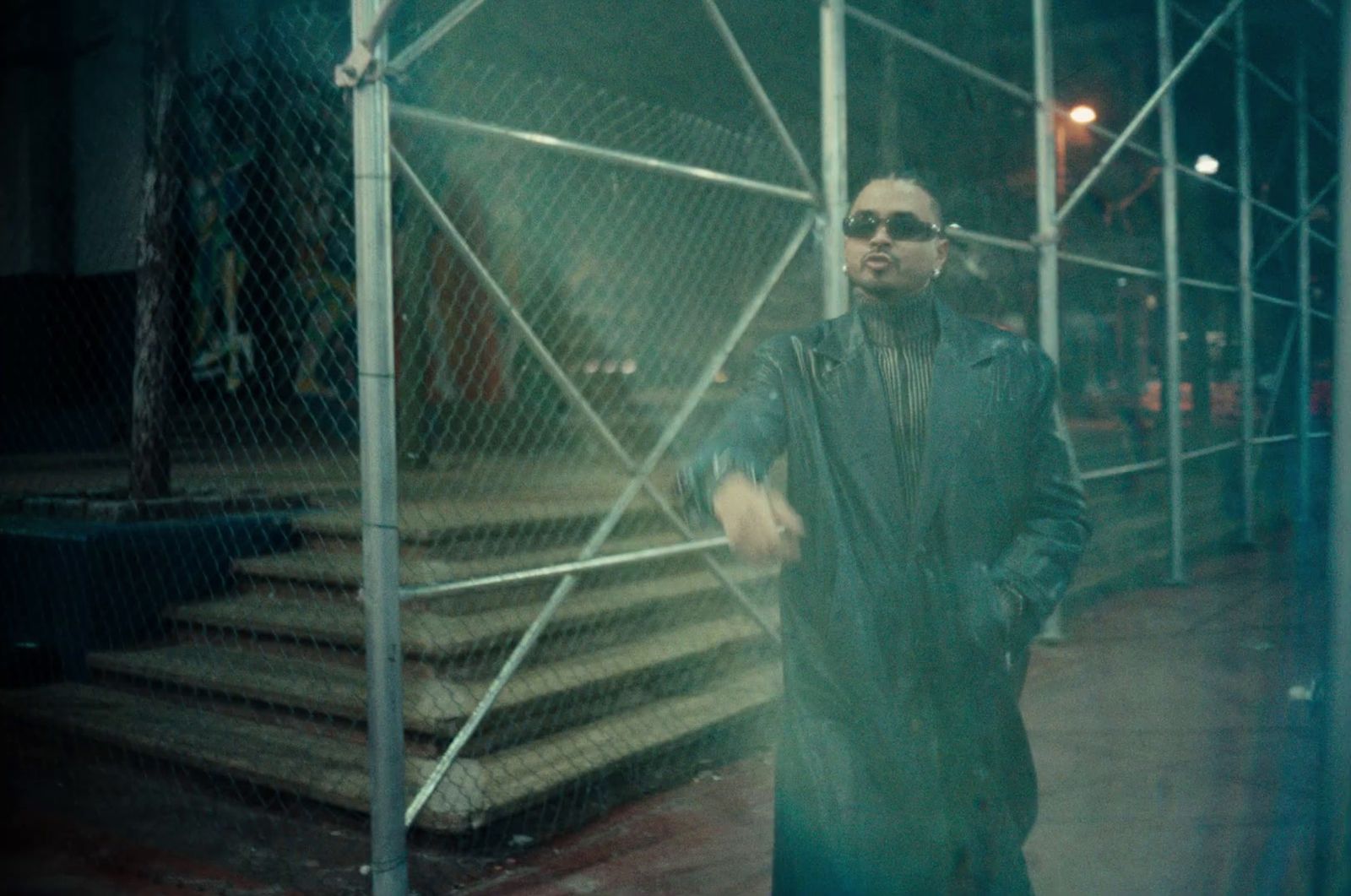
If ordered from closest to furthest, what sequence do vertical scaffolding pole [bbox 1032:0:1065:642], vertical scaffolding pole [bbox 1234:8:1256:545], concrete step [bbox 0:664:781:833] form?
concrete step [bbox 0:664:781:833], vertical scaffolding pole [bbox 1032:0:1065:642], vertical scaffolding pole [bbox 1234:8:1256:545]

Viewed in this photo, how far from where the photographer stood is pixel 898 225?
2.65m

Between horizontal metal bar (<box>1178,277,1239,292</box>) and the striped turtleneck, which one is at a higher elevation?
horizontal metal bar (<box>1178,277,1239,292</box>)

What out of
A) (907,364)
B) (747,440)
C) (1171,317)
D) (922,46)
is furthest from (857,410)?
(1171,317)

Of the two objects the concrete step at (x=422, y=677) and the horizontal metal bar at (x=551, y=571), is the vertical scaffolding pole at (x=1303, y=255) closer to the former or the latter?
the concrete step at (x=422, y=677)

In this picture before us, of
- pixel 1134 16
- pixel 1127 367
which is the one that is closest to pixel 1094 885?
pixel 1134 16

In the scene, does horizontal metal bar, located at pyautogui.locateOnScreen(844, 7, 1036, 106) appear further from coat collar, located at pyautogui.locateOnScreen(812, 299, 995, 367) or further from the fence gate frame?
coat collar, located at pyautogui.locateOnScreen(812, 299, 995, 367)

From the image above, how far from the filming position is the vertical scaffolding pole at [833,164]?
5703 millimetres

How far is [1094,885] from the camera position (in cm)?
385

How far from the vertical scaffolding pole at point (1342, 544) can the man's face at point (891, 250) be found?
38.4 inches

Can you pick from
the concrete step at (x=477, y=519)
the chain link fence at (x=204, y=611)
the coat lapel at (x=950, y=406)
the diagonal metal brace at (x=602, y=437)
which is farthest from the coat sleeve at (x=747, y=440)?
the concrete step at (x=477, y=519)

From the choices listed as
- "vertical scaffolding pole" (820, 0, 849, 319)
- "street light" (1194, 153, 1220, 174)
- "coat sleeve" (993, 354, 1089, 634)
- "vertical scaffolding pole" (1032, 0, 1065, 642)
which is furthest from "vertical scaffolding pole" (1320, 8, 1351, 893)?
"street light" (1194, 153, 1220, 174)

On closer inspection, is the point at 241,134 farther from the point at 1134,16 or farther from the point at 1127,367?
the point at 1127,367

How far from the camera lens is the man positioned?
97.8 inches

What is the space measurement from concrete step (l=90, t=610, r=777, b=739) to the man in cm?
223
